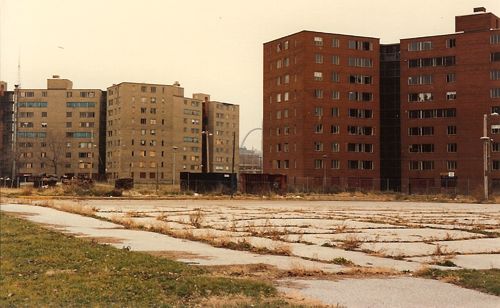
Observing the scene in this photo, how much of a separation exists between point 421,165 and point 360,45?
23.2 meters

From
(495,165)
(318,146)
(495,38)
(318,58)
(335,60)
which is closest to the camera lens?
(495,165)

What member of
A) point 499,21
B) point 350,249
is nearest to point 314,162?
point 499,21

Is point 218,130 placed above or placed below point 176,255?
above

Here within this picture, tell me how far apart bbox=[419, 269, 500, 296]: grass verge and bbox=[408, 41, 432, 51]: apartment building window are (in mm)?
92712

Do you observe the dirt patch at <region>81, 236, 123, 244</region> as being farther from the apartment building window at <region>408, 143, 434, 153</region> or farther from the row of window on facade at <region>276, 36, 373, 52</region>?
the apartment building window at <region>408, 143, 434, 153</region>

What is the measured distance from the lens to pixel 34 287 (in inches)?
374

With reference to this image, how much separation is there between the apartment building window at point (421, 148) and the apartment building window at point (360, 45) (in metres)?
18.7

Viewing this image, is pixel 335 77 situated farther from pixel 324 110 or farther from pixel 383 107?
pixel 383 107

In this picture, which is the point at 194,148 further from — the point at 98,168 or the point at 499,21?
the point at 499,21

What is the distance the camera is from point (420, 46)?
99.7m

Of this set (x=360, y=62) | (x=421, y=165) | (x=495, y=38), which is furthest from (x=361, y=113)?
(x=495, y=38)

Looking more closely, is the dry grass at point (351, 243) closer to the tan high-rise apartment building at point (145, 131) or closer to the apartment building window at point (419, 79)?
the apartment building window at point (419, 79)

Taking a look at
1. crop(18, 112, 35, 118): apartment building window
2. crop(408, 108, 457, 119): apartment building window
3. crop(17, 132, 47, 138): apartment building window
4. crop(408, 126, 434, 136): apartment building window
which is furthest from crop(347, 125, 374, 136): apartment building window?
crop(18, 112, 35, 118): apartment building window

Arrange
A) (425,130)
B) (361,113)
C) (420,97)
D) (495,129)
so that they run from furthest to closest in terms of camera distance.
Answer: (361,113) → (420,97) → (425,130) → (495,129)
